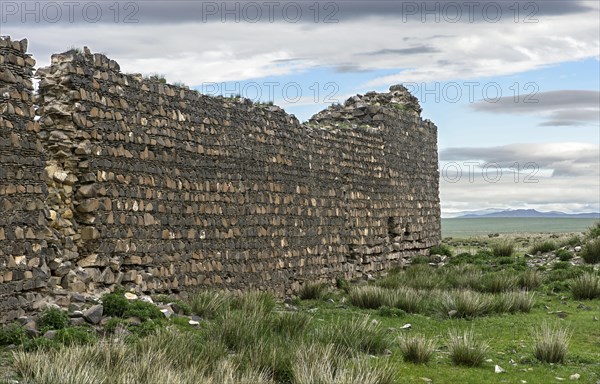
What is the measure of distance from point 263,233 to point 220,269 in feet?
5.81

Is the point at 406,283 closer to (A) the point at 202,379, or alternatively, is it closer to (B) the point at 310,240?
(B) the point at 310,240

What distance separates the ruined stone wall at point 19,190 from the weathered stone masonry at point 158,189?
0.07 feet

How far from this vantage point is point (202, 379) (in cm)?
790

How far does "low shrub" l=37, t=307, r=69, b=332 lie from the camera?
10.4m

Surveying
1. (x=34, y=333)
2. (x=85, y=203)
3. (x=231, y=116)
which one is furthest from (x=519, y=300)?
(x=34, y=333)

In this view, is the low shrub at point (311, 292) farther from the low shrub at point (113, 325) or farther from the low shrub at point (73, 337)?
the low shrub at point (73, 337)

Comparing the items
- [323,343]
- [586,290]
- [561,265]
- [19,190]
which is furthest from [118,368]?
[561,265]

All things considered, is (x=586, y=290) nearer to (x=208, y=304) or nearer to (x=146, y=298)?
(x=208, y=304)

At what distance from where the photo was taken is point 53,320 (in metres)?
10.4

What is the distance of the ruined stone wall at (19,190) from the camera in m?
10.8

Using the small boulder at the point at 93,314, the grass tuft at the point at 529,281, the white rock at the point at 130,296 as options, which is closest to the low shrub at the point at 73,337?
the small boulder at the point at 93,314

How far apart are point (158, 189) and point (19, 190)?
3259mm

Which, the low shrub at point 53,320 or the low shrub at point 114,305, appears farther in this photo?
the low shrub at point 114,305

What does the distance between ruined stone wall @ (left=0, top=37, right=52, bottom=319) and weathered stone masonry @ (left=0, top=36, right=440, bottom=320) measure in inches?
0.8
